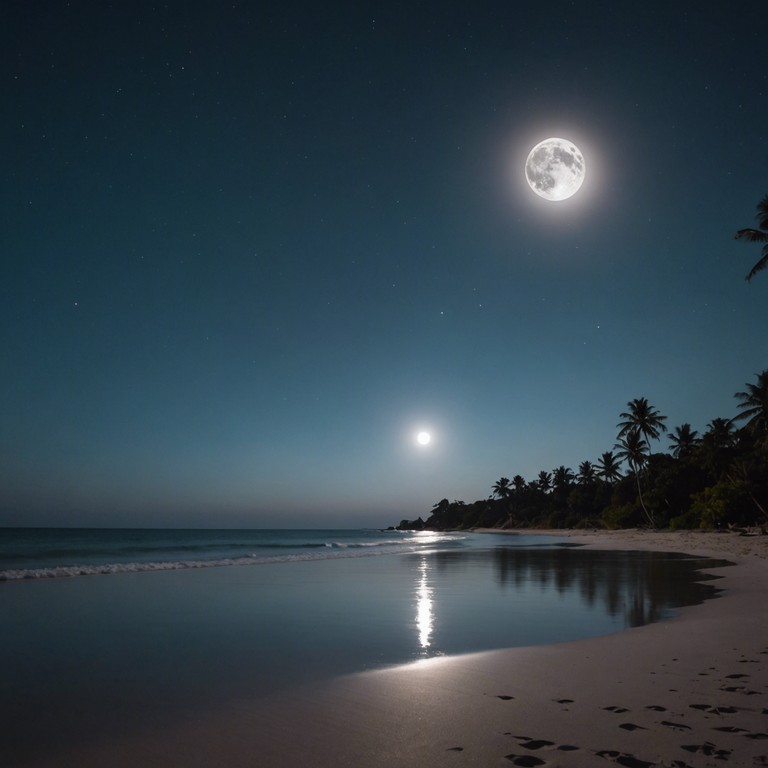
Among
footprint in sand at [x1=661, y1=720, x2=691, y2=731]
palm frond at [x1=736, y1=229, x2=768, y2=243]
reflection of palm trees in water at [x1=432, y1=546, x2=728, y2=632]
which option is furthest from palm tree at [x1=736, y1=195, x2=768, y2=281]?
footprint in sand at [x1=661, y1=720, x2=691, y2=731]

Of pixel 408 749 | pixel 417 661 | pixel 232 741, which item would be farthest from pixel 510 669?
pixel 232 741

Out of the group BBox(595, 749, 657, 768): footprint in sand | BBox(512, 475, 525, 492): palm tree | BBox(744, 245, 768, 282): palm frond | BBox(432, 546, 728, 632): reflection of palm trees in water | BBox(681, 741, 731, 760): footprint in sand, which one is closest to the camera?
BBox(595, 749, 657, 768): footprint in sand

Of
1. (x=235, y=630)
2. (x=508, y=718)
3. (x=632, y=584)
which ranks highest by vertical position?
(x=508, y=718)

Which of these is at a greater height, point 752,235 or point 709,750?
point 752,235

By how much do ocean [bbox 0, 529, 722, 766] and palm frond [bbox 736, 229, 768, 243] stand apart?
21.0 meters

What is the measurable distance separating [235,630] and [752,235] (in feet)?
111

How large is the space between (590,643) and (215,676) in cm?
542

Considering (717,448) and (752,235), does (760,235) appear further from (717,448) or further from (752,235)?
(717,448)

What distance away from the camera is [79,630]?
974 centimetres

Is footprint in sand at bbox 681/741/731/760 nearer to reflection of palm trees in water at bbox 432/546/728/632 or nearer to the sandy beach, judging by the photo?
the sandy beach

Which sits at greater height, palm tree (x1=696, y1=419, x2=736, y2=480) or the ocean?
palm tree (x1=696, y1=419, x2=736, y2=480)

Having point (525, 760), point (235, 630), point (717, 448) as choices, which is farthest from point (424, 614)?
point (717, 448)

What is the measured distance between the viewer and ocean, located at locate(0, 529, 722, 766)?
564cm

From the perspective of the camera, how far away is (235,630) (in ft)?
31.3
